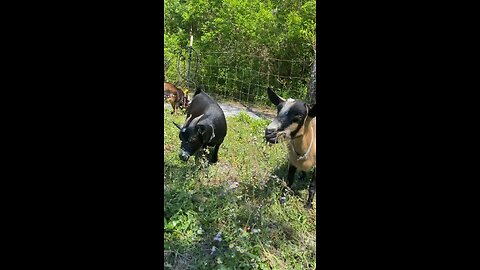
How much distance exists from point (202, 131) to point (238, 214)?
1.06m

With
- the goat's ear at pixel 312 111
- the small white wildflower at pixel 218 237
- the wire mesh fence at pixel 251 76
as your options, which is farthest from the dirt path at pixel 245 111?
the small white wildflower at pixel 218 237

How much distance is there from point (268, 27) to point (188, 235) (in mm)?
3537

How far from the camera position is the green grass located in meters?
2.45

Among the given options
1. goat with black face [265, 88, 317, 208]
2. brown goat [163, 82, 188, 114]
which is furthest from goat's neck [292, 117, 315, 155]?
brown goat [163, 82, 188, 114]

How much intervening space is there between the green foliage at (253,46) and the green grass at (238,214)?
90cm

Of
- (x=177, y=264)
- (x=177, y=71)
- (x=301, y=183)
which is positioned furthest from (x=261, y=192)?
(x=177, y=71)

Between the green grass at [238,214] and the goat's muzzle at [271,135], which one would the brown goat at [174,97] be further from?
the goat's muzzle at [271,135]

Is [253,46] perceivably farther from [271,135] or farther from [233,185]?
[271,135]

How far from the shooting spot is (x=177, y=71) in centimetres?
802

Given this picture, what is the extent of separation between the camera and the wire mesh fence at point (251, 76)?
443cm

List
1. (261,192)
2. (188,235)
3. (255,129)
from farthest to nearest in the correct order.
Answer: (255,129) → (261,192) → (188,235)
